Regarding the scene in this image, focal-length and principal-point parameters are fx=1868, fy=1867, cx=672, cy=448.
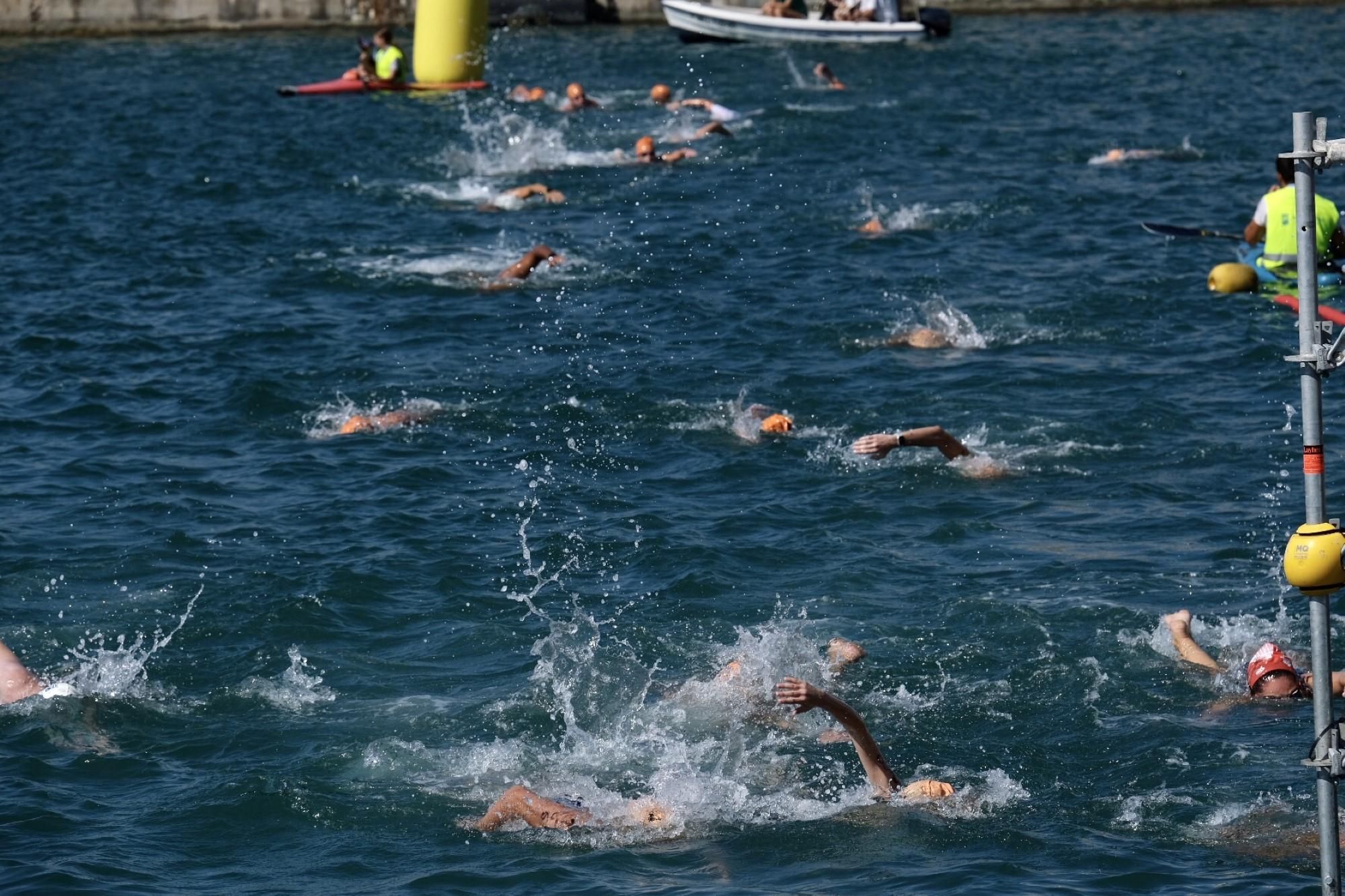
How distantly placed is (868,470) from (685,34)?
2966cm

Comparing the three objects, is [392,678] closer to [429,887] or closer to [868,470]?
[429,887]

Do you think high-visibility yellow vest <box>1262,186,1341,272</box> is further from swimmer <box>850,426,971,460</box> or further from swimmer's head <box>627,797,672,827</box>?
swimmer's head <box>627,797,672,827</box>

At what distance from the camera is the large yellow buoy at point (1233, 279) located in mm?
20609

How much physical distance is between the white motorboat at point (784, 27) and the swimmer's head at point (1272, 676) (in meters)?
32.5

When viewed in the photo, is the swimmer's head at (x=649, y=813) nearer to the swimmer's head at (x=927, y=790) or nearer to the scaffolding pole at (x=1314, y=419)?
the swimmer's head at (x=927, y=790)

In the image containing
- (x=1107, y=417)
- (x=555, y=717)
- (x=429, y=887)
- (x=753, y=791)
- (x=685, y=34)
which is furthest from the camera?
(x=685, y=34)

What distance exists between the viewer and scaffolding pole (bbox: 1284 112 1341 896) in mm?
7289

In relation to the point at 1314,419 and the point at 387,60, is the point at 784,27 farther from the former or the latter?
the point at 1314,419

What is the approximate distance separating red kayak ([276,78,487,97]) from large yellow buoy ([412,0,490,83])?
25cm

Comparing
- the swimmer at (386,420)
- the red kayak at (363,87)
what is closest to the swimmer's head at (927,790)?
the swimmer at (386,420)

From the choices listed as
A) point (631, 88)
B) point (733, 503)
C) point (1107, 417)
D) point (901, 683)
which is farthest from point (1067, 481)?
point (631, 88)

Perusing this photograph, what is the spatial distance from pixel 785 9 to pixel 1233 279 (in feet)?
81.4

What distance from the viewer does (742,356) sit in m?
18.9

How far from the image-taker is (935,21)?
4278 centimetres
